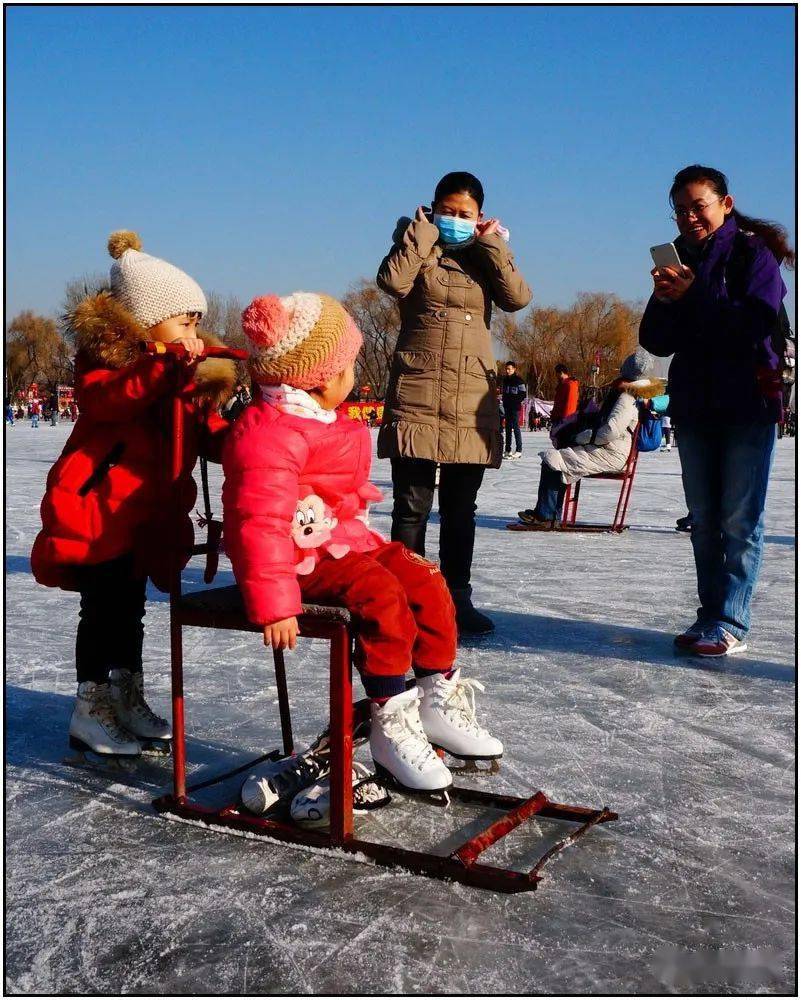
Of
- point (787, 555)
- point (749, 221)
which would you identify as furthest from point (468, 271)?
point (787, 555)

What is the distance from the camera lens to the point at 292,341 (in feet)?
7.52

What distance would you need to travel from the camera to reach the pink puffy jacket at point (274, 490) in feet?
6.95

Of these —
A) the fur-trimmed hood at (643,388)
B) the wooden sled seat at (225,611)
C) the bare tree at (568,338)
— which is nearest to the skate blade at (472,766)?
the wooden sled seat at (225,611)

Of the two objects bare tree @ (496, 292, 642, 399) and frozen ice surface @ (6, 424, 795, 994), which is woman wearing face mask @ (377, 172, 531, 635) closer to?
frozen ice surface @ (6, 424, 795, 994)

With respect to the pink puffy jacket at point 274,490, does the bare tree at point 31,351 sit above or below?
above

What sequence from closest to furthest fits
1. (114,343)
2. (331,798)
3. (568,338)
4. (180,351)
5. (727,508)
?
(331,798), (180,351), (114,343), (727,508), (568,338)

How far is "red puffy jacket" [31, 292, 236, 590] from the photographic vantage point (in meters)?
2.52

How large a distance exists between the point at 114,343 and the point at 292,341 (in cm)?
51

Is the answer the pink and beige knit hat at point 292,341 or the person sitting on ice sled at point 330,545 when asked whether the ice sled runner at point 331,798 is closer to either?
the person sitting on ice sled at point 330,545

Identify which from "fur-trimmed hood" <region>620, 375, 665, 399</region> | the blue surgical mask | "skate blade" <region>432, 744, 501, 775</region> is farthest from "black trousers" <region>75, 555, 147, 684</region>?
"fur-trimmed hood" <region>620, 375, 665, 399</region>

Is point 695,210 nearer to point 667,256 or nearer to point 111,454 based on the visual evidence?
point 667,256

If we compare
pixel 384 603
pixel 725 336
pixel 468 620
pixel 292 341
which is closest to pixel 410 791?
pixel 384 603

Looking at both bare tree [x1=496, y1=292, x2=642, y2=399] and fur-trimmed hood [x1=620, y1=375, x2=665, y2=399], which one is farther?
bare tree [x1=496, y1=292, x2=642, y2=399]

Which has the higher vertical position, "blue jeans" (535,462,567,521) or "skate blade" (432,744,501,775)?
"blue jeans" (535,462,567,521)
